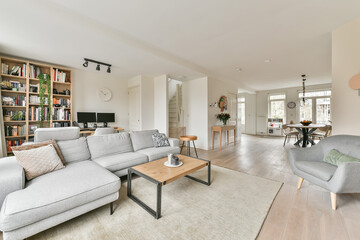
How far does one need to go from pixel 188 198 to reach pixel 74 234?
4.07 ft

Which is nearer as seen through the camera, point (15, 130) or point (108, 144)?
point (108, 144)

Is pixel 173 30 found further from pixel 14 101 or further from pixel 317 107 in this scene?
pixel 317 107

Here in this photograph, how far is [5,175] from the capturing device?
141 cm

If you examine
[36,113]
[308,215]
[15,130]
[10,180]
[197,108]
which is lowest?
[308,215]

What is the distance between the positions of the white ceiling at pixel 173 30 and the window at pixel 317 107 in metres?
3.65

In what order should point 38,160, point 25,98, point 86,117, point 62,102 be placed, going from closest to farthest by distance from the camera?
point 38,160, point 25,98, point 62,102, point 86,117

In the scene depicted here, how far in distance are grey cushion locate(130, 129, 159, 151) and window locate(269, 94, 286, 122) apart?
276 inches

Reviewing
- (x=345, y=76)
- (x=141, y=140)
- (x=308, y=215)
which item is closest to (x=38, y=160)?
(x=141, y=140)

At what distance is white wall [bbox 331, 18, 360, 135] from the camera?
2.14 m

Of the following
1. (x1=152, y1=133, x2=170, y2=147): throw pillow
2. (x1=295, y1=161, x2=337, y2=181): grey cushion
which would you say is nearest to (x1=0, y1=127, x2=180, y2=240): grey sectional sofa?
(x1=152, y1=133, x2=170, y2=147): throw pillow

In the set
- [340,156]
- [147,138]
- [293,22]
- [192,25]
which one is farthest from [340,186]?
[147,138]

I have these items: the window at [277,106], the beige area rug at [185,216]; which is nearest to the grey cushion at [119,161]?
the beige area rug at [185,216]

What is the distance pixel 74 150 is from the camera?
2273 mm

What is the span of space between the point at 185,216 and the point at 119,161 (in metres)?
1.30
